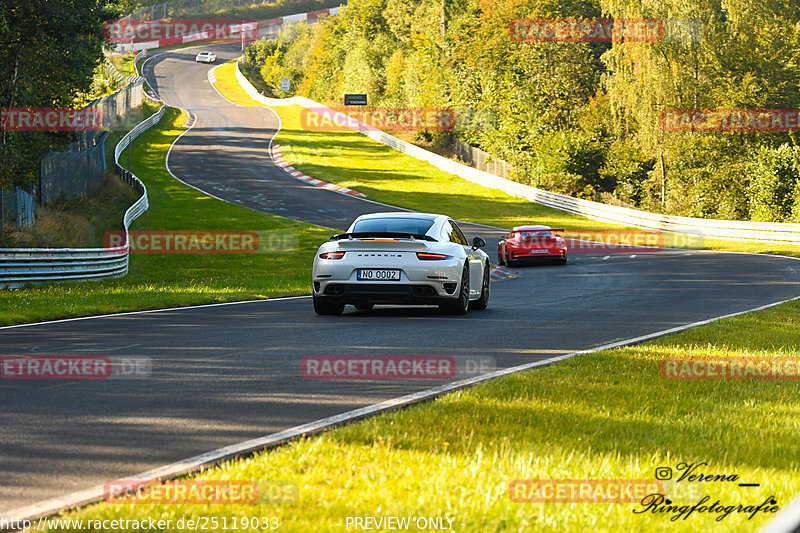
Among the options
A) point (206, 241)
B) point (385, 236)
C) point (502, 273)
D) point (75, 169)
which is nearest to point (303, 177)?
point (206, 241)

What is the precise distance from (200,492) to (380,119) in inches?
3319

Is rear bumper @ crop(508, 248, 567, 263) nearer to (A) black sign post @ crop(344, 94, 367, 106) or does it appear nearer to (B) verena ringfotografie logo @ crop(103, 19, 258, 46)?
(A) black sign post @ crop(344, 94, 367, 106)

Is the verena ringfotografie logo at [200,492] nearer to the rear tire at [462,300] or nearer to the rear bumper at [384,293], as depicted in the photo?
the rear bumper at [384,293]

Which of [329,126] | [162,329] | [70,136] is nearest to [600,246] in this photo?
[70,136]

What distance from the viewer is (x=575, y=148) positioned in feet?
209

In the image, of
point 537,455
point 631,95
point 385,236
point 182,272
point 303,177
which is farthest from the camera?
point 303,177

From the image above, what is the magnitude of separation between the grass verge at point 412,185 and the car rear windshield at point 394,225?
25.3 metres

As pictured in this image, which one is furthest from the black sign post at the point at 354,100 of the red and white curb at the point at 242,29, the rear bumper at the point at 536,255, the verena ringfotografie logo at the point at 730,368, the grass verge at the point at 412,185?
the verena ringfotografie logo at the point at 730,368

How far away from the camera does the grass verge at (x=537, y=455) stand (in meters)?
4.16

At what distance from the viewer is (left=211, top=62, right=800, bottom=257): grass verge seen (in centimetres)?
4706

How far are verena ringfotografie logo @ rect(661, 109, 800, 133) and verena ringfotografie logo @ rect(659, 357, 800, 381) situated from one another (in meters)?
47.6

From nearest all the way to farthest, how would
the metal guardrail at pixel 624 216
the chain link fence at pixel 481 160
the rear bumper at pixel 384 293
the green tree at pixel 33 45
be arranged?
1. the rear bumper at pixel 384 293
2. the green tree at pixel 33 45
3. the metal guardrail at pixel 624 216
4. the chain link fence at pixel 481 160

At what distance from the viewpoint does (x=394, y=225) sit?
14336mm

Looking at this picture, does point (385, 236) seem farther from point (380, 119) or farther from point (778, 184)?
point (380, 119)
